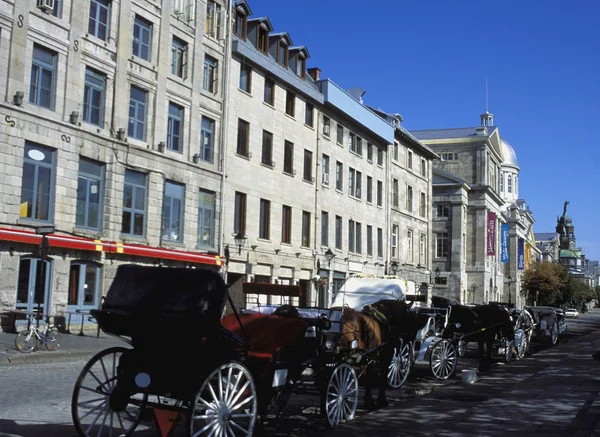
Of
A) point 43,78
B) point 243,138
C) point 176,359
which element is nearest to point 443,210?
point 243,138

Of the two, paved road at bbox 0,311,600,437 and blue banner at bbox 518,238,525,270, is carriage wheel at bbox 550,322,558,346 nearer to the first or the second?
paved road at bbox 0,311,600,437

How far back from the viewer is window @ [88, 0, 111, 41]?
25.0m

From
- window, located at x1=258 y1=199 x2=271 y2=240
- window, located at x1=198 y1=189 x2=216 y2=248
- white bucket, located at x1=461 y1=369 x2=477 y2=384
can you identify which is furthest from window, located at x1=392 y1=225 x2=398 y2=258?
white bucket, located at x1=461 y1=369 x2=477 y2=384

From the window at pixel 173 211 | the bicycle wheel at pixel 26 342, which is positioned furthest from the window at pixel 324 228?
the bicycle wheel at pixel 26 342

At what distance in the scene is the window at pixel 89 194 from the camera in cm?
2420

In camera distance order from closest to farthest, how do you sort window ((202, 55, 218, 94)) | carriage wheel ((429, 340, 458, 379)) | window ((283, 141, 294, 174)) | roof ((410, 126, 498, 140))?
1. carriage wheel ((429, 340, 458, 379))
2. window ((202, 55, 218, 94))
3. window ((283, 141, 294, 174))
4. roof ((410, 126, 498, 140))

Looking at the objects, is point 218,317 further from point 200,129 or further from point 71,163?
point 200,129

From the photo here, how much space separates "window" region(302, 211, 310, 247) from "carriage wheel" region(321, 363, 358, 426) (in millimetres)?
27351

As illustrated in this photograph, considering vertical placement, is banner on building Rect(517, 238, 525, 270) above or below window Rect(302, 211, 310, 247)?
above

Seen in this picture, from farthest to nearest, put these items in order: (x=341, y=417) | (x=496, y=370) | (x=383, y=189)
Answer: (x=383, y=189)
(x=496, y=370)
(x=341, y=417)

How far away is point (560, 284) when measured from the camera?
10006 centimetres

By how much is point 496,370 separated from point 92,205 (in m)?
14.6

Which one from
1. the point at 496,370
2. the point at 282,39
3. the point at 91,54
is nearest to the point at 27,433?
the point at 496,370

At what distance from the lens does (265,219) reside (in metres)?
33.9
